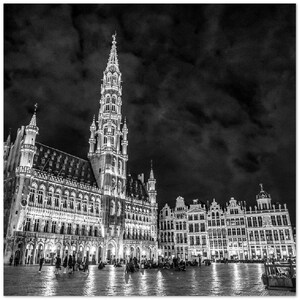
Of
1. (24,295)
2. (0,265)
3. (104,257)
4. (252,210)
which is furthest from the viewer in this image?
(252,210)

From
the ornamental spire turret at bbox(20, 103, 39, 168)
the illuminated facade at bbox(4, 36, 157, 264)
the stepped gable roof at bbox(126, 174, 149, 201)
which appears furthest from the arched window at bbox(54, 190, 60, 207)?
the stepped gable roof at bbox(126, 174, 149, 201)

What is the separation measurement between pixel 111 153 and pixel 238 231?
1606 inches

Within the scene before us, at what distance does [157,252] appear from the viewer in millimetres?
81188

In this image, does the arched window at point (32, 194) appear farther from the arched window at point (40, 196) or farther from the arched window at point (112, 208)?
the arched window at point (112, 208)

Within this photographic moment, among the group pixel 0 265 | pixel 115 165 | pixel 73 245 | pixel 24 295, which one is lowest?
pixel 73 245

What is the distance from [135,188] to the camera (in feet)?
287

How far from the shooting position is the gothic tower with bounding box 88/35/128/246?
230 ft

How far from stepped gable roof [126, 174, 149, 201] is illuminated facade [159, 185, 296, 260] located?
12099 mm

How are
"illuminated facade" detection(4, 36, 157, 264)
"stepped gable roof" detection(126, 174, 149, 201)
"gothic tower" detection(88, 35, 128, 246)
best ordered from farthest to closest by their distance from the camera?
"stepped gable roof" detection(126, 174, 149, 201) → "gothic tower" detection(88, 35, 128, 246) → "illuminated facade" detection(4, 36, 157, 264)

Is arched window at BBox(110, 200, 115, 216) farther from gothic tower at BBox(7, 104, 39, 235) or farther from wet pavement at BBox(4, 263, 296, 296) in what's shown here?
wet pavement at BBox(4, 263, 296, 296)

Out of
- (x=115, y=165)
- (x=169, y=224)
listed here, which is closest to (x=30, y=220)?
(x=115, y=165)

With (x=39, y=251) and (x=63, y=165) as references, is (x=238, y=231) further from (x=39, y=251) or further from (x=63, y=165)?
(x=39, y=251)

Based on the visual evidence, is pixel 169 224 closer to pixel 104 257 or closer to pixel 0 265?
pixel 104 257

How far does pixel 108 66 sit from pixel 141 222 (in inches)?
1942
